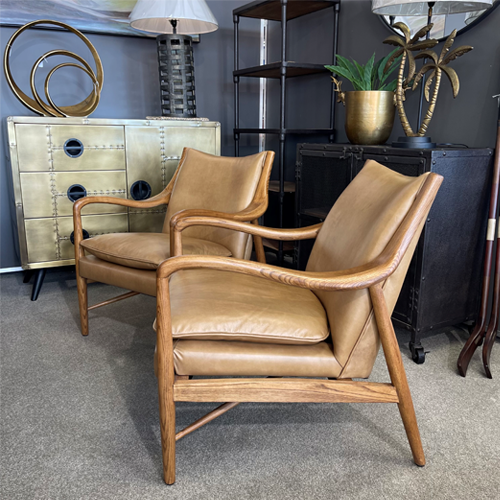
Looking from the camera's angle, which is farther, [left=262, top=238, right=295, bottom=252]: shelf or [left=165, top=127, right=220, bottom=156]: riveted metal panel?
[left=262, top=238, right=295, bottom=252]: shelf

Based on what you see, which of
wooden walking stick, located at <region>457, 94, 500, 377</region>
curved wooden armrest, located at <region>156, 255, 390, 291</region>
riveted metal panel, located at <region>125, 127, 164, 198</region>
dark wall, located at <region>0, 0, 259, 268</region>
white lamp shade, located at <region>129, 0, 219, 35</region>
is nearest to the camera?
curved wooden armrest, located at <region>156, 255, 390, 291</region>

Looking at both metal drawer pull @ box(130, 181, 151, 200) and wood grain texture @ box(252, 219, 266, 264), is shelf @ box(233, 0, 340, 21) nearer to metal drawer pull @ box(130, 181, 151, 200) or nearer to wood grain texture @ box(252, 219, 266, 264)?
metal drawer pull @ box(130, 181, 151, 200)

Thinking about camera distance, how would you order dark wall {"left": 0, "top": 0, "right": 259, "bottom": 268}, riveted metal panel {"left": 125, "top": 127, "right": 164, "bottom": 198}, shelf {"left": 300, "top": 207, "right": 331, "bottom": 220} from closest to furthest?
shelf {"left": 300, "top": 207, "right": 331, "bottom": 220} < riveted metal panel {"left": 125, "top": 127, "right": 164, "bottom": 198} < dark wall {"left": 0, "top": 0, "right": 259, "bottom": 268}

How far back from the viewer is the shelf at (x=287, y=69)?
9.11ft

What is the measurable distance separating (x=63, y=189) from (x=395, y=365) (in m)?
2.06

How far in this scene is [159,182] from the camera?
116 inches

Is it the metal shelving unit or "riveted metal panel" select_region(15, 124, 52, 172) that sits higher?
the metal shelving unit

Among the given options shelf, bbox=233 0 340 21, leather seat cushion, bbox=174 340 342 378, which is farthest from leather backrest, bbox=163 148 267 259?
shelf, bbox=233 0 340 21

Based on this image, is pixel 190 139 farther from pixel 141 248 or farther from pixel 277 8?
pixel 141 248

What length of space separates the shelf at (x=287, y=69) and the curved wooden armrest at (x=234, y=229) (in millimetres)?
1303

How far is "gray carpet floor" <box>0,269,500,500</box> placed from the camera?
1.31 meters

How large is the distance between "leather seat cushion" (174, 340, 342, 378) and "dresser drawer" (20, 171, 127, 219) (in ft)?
5.64

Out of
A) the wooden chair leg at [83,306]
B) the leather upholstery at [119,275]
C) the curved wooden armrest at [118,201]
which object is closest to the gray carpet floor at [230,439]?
the wooden chair leg at [83,306]

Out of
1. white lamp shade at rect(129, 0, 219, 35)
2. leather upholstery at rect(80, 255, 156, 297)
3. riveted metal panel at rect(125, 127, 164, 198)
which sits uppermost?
white lamp shade at rect(129, 0, 219, 35)
